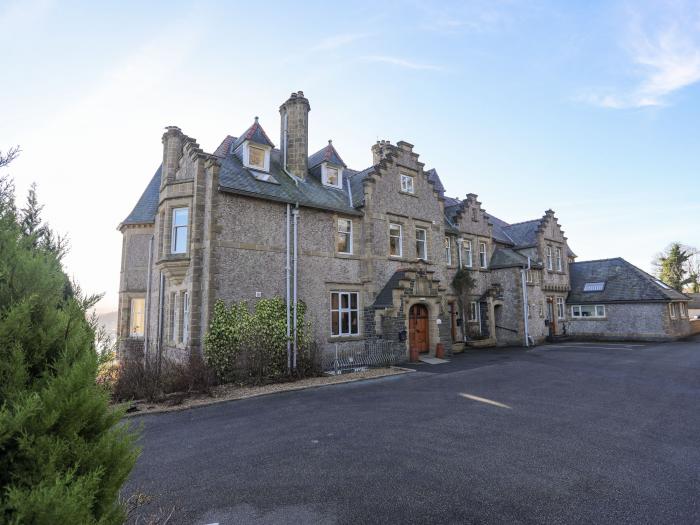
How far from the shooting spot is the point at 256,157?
17.0 metres

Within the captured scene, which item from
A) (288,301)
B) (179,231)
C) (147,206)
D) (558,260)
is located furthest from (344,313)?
(558,260)

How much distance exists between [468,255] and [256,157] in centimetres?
1541

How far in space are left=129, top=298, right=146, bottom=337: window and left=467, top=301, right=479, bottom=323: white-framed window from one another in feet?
64.0

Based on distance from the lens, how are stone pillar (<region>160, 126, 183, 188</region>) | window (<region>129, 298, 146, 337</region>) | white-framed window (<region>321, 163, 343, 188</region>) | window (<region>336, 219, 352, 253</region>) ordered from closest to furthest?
stone pillar (<region>160, 126, 183, 188</region>), window (<region>336, 219, 352, 253</region>), white-framed window (<region>321, 163, 343, 188</region>), window (<region>129, 298, 146, 337</region>)

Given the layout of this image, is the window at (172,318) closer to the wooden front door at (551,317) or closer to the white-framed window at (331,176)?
the white-framed window at (331,176)

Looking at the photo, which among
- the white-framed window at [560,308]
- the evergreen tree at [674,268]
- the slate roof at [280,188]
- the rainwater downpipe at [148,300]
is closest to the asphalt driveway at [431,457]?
the slate roof at [280,188]

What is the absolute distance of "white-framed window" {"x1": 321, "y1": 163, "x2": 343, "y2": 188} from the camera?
19.0 m

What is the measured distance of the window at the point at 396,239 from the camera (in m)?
19.5

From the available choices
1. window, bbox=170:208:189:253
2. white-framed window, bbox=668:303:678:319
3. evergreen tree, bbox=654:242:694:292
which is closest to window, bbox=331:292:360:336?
window, bbox=170:208:189:253

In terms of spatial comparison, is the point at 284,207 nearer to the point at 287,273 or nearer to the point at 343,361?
the point at 287,273

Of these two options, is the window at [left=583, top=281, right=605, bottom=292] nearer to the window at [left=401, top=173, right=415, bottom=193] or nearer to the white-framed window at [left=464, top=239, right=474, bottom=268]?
the white-framed window at [left=464, top=239, right=474, bottom=268]

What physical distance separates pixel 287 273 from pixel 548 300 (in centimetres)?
2296

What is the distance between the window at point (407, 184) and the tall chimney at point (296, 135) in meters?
5.34

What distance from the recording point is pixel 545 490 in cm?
514
